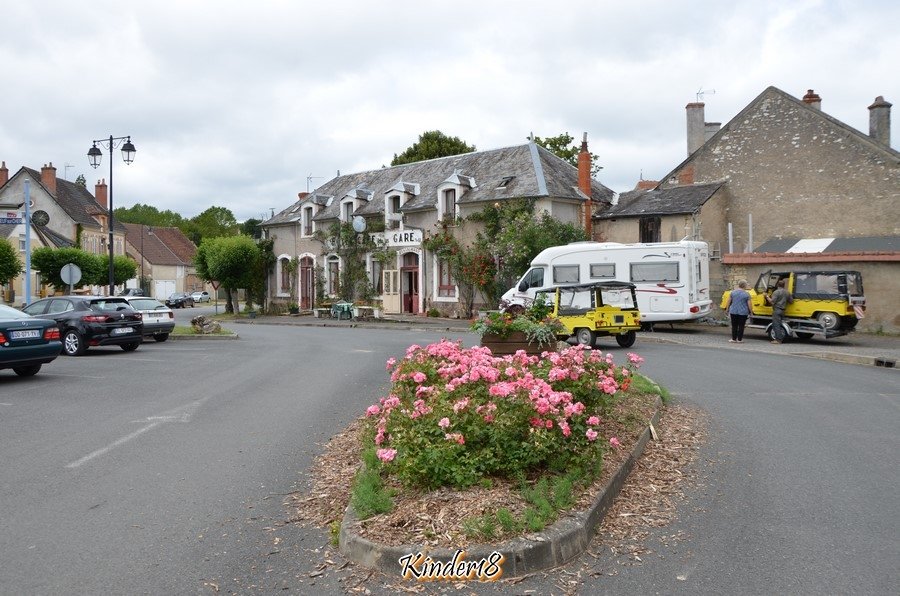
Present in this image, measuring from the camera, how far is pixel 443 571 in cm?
442

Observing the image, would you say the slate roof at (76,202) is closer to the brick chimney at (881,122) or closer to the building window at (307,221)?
the building window at (307,221)

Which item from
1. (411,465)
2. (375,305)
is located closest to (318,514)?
(411,465)

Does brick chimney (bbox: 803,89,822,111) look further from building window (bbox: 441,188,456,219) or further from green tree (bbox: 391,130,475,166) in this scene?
green tree (bbox: 391,130,475,166)

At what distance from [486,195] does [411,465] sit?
27237 millimetres

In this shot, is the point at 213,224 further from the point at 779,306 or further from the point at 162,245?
the point at 779,306

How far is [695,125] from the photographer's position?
111 ft

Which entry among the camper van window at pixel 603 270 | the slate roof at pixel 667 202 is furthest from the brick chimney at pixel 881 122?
the camper van window at pixel 603 270

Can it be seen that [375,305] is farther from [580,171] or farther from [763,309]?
[763,309]

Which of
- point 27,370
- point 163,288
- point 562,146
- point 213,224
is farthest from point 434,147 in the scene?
point 213,224

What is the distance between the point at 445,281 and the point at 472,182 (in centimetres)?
477

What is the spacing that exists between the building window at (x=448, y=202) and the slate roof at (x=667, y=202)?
21.6 feet

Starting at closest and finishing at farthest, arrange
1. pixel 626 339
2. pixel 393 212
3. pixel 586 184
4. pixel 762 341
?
pixel 626 339 < pixel 762 341 < pixel 586 184 < pixel 393 212

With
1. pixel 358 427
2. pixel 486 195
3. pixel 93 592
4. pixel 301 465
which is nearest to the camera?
pixel 93 592

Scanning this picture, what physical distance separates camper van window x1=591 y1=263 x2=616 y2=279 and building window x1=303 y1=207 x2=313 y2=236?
21.5 meters
